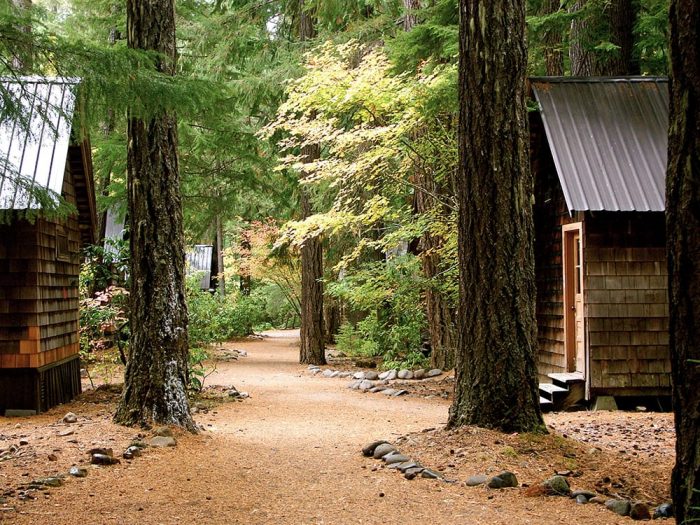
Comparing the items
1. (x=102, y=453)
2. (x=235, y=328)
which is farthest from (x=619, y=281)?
(x=235, y=328)

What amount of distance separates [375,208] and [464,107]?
723 cm

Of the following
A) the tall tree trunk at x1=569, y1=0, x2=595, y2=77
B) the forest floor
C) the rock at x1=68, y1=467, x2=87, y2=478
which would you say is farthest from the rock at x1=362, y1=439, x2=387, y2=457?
the tall tree trunk at x1=569, y1=0, x2=595, y2=77

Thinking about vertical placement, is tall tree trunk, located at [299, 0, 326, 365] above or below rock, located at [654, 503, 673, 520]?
above

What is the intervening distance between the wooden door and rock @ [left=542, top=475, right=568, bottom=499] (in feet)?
19.5

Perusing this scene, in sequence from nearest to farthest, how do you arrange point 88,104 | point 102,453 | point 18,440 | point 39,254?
point 88,104
point 102,453
point 18,440
point 39,254

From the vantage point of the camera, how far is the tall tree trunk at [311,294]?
19.5 metres

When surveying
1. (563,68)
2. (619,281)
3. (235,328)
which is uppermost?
(563,68)

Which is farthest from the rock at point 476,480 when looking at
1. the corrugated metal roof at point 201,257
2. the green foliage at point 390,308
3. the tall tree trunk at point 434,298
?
the corrugated metal roof at point 201,257

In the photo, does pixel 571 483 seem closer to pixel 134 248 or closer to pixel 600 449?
pixel 600 449

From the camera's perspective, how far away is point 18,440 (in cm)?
802

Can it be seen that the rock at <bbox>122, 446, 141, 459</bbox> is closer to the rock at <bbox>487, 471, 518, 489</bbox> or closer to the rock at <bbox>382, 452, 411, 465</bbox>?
the rock at <bbox>382, 452, 411, 465</bbox>

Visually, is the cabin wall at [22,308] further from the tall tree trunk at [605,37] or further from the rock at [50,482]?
the tall tree trunk at [605,37]

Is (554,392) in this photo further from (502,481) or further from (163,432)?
(163,432)

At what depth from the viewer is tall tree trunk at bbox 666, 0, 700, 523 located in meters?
2.98
